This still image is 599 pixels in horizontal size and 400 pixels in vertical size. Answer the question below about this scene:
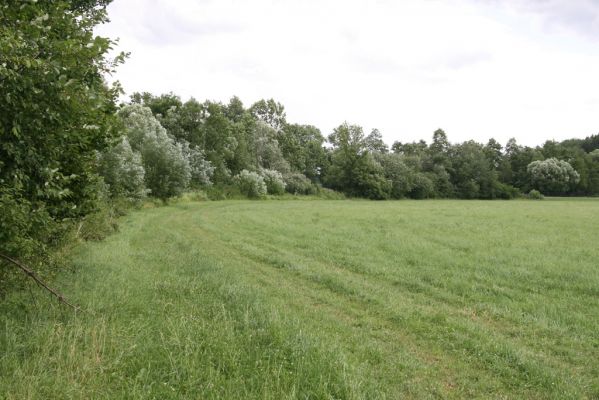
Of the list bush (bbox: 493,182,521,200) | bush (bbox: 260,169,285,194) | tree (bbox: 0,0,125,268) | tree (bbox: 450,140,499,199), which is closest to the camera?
tree (bbox: 0,0,125,268)

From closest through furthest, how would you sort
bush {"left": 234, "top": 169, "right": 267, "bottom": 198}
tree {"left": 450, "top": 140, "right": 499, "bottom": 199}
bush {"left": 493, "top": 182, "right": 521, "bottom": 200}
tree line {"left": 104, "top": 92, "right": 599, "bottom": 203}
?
tree line {"left": 104, "top": 92, "right": 599, "bottom": 203} < bush {"left": 234, "top": 169, "right": 267, "bottom": 198} < tree {"left": 450, "top": 140, "right": 499, "bottom": 199} < bush {"left": 493, "top": 182, "right": 521, "bottom": 200}

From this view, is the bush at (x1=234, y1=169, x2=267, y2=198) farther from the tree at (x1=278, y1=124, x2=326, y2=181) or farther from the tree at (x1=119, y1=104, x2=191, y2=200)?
the tree at (x1=278, y1=124, x2=326, y2=181)

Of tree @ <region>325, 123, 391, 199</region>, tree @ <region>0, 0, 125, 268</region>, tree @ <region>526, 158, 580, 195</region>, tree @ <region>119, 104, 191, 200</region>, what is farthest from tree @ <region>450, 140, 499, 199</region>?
tree @ <region>0, 0, 125, 268</region>

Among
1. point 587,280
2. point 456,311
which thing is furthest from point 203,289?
point 587,280

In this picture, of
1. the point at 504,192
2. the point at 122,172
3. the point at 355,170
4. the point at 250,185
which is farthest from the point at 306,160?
the point at 122,172

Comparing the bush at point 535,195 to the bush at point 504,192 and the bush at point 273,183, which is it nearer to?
the bush at point 504,192

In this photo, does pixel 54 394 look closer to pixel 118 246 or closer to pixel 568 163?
pixel 118 246

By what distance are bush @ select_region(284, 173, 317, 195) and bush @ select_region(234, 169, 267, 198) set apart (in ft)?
34.8

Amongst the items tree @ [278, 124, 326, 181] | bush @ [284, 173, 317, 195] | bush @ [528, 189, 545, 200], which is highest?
tree @ [278, 124, 326, 181]

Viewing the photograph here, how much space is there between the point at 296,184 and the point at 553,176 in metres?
64.7

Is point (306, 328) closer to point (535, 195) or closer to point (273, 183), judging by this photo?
point (273, 183)

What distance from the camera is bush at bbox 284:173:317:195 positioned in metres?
67.6

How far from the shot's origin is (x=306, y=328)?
7.11 metres

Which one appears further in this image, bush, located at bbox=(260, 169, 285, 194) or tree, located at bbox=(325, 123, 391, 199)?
tree, located at bbox=(325, 123, 391, 199)
